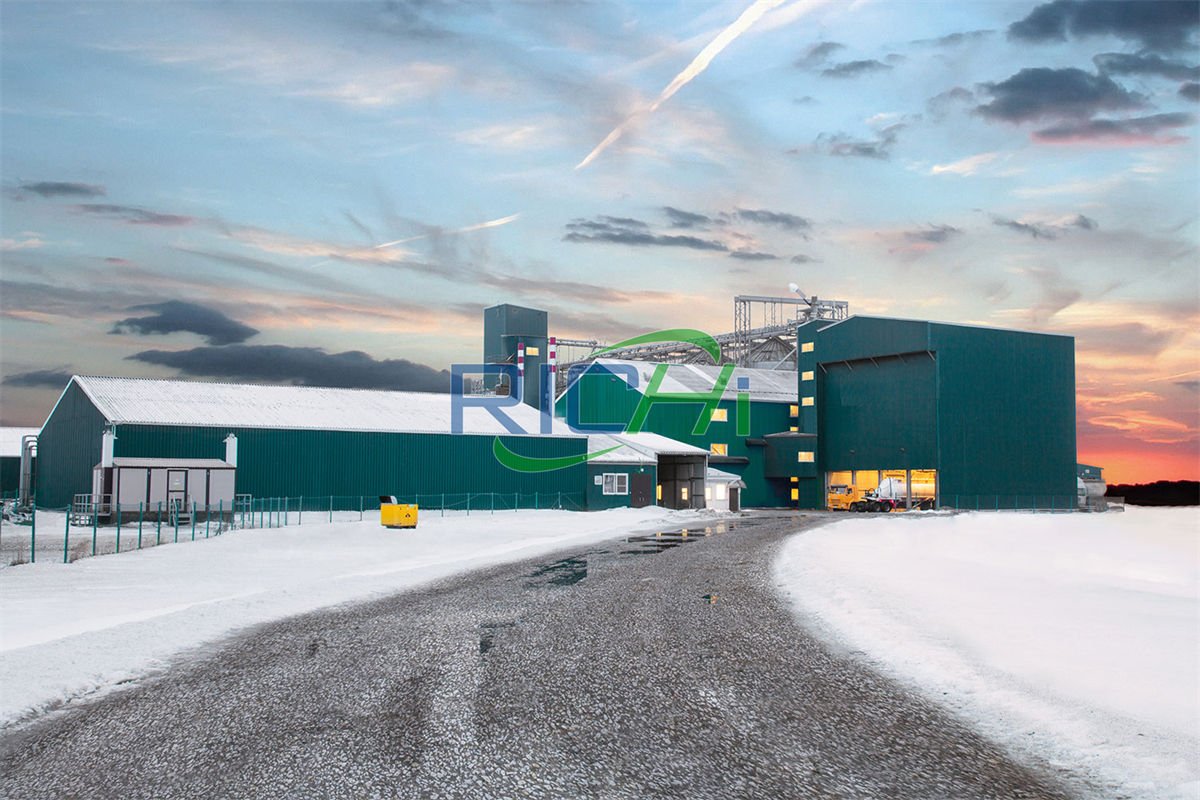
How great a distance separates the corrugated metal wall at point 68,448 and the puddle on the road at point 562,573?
31991 millimetres

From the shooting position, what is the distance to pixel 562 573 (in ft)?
80.4

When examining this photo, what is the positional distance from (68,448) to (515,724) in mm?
52774

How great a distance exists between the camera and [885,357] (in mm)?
78375

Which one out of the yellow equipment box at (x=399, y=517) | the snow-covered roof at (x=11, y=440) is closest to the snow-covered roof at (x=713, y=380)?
the yellow equipment box at (x=399, y=517)

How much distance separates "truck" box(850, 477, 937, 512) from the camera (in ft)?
242

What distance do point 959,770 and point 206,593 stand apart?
57.6 ft

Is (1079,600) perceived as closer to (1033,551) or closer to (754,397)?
(1033,551)

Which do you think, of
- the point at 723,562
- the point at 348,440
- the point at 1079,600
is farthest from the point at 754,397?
the point at 1079,600

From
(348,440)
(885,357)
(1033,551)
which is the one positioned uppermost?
(885,357)

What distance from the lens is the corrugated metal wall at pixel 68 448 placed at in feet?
163

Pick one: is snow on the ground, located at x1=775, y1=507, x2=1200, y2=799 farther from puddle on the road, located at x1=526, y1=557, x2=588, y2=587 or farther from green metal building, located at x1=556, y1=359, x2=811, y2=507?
green metal building, located at x1=556, y1=359, x2=811, y2=507

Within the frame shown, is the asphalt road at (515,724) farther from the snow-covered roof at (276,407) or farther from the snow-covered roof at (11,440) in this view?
the snow-covered roof at (11,440)

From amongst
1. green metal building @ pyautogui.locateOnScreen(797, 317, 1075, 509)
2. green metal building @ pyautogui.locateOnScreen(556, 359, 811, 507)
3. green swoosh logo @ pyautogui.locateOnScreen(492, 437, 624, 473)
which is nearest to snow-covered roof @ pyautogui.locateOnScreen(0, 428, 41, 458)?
green swoosh logo @ pyautogui.locateOnScreen(492, 437, 624, 473)

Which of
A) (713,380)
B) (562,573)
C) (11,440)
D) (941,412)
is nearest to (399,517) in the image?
(562,573)
